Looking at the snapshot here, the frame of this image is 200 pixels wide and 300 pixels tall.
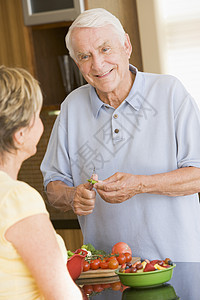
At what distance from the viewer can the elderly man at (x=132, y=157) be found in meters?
1.84

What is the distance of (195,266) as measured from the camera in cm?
164

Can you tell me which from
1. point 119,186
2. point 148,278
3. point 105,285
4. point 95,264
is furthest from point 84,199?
point 148,278

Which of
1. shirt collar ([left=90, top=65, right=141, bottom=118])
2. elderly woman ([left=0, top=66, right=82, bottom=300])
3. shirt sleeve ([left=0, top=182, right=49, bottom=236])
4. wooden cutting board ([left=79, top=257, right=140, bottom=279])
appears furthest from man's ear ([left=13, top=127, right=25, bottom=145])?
shirt collar ([left=90, top=65, right=141, bottom=118])

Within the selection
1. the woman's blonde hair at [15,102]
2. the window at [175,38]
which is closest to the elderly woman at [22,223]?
the woman's blonde hair at [15,102]

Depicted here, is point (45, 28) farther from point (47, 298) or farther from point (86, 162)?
point (47, 298)

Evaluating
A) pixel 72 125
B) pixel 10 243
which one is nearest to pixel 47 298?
pixel 10 243

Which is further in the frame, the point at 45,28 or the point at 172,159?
the point at 45,28

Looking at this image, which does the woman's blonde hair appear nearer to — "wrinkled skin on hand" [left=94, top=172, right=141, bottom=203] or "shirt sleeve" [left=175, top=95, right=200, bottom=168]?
"wrinkled skin on hand" [left=94, top=172, right=141, bottom=203]

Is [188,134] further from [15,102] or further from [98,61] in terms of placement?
[15,102]

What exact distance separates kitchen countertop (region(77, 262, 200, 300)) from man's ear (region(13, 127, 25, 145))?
0.53 m

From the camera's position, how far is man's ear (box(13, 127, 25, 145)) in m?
1.16

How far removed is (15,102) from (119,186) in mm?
744

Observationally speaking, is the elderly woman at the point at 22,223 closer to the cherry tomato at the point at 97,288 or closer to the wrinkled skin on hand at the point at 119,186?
the cherry tomato at the point at 97,288

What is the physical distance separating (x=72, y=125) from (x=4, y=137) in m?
0.95
